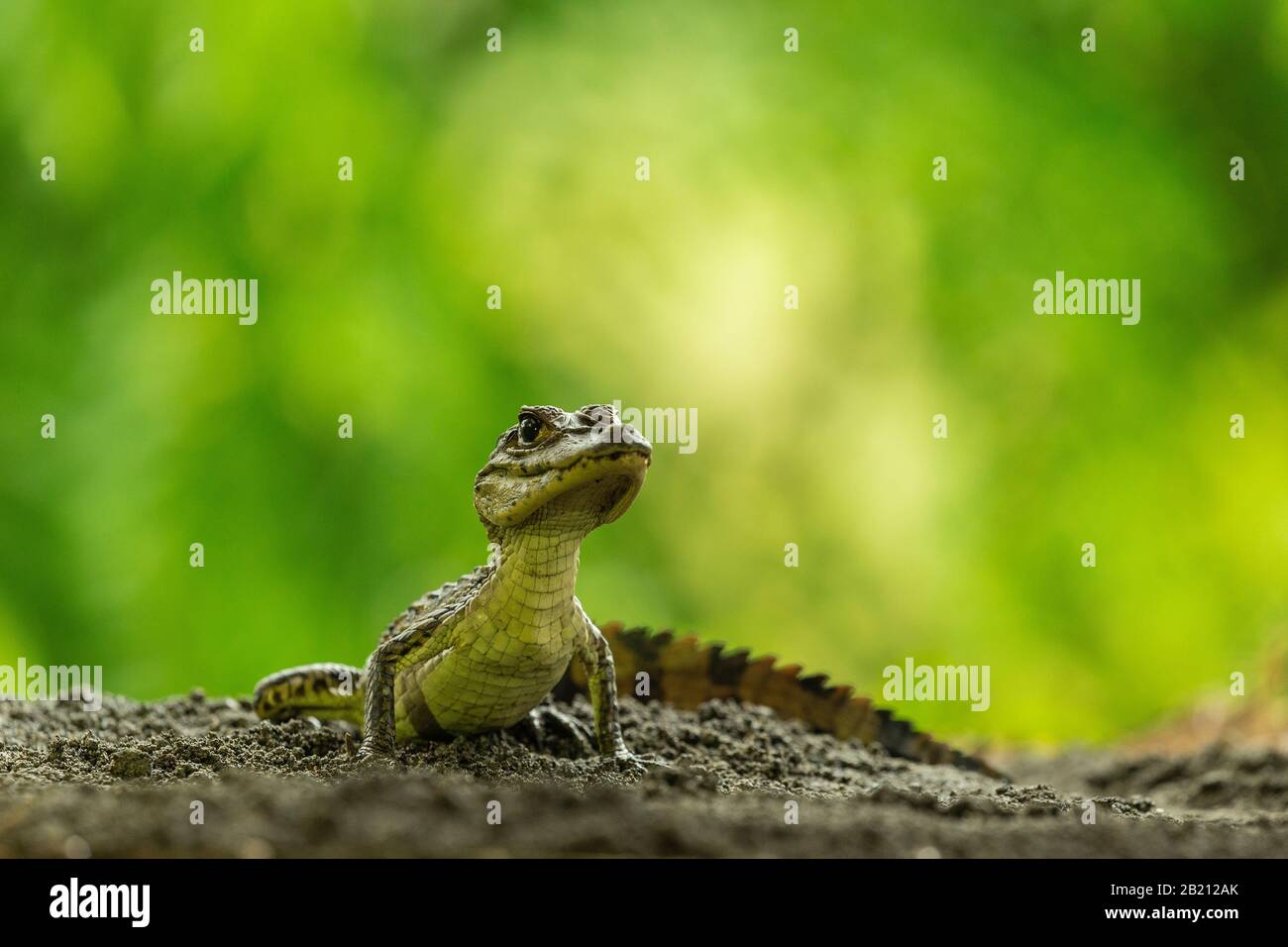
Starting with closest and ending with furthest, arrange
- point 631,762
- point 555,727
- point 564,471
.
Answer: point 564,471 → point 631,762 → point 555,727

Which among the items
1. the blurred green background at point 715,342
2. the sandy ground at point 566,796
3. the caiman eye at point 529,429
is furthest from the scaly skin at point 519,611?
the blurred green background at point 715,342

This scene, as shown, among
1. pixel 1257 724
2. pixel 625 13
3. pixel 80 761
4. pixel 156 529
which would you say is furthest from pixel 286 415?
pixel 1257 724

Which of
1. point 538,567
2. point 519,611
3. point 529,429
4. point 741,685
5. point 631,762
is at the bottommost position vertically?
point 631,762

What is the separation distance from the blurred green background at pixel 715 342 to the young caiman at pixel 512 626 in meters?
3.95

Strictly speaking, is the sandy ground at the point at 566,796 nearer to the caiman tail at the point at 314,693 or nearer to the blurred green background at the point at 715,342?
the caiman tail at the point at 314,693

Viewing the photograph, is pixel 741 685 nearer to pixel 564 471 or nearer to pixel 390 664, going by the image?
pixel 390 664

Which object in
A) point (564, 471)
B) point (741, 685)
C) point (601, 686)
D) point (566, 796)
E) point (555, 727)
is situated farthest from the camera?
point (741, 685)

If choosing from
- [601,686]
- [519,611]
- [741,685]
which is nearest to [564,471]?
[519,611]

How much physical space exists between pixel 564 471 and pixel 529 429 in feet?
0.75

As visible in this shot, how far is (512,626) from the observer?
120 inches

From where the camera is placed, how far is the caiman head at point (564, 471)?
2787mm
